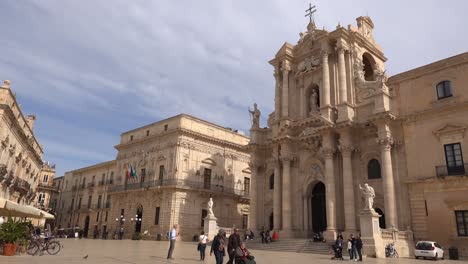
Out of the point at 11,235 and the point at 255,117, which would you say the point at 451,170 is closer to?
the point at 255,117

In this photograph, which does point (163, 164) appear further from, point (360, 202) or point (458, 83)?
point (458, 83)

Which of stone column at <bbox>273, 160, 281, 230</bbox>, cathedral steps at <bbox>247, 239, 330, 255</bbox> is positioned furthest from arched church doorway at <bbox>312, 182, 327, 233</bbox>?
cathedral steps at <bbox>247, 239, 330, 255</bbox>

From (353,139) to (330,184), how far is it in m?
3.30

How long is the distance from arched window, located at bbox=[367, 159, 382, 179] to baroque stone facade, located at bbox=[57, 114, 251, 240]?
53.6 ft

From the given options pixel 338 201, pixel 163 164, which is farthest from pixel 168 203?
pixel 338 201

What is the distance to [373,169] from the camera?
24.0 meters

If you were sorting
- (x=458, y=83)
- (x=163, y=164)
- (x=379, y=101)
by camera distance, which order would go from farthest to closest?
(x=163, y=164) → (x=379, y=101) → (x=458, y=83)

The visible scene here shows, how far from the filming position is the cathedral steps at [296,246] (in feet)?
69.4

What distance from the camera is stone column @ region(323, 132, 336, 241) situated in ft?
76.1

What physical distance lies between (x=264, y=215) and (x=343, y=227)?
24.0 ft

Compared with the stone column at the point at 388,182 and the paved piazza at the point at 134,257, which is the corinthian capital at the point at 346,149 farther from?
the paved piazza at the point at 134,257

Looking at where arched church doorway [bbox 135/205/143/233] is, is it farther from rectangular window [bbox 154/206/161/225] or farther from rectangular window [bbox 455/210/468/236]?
rectangular window [bbox 455/210/468/236]

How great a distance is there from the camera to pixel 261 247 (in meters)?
23.7

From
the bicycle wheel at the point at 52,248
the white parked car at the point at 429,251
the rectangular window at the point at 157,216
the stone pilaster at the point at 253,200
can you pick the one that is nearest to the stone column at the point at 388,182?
the white parked car at the point at 429,251
